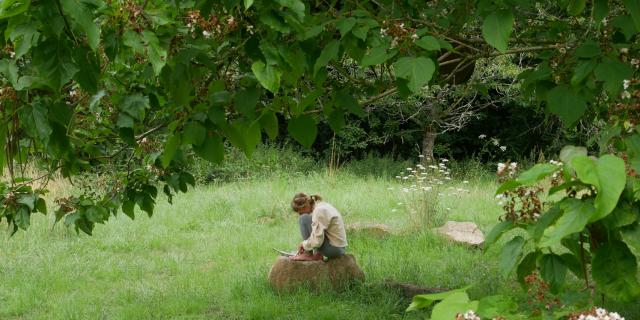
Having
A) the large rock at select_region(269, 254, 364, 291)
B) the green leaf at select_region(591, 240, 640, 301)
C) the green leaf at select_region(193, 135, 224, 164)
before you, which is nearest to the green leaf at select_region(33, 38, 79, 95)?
the green leaf at select_region(193, 135, 224, 164)

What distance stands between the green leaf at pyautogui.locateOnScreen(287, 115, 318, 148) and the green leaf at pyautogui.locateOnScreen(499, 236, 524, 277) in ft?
3.59

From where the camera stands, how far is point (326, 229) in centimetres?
611

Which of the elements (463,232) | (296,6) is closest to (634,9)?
(296,6)

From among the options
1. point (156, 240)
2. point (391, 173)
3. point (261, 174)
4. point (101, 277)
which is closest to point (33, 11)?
point (101, 277)

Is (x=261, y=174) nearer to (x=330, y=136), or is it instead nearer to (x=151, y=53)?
(x=330, y=136)

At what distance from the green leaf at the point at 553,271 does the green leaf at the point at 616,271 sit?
20 cm

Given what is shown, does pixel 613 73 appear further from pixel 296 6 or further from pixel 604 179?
pixel 604 179

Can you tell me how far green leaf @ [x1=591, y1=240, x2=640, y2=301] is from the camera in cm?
132

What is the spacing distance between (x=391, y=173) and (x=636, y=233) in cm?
1338

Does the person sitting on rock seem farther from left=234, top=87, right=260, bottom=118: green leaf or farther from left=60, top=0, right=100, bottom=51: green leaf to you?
left=60, top=0, right=100, bottom=51: green leaf

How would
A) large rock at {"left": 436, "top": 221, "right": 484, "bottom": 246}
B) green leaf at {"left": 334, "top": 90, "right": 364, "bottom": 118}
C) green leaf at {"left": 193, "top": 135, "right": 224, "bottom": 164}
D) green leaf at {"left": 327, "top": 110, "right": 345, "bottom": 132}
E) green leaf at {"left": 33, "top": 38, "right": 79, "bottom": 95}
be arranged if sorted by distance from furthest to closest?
large rock at {"left": 436, "top": 221, "right": 484, "bottom": 246}
green leaf at {"left": 327, "top": 110, "right": 345, "bottom": 132}
green leaf at {"left": 334, "top": 90, "right": 364, "bottom": 118}
green leaf at {"left": 193, "top": 135, "right": 224, "bottom": 164}
green leaf at {"left": 33, "top": 38, "right": 79, "bottom": 95}

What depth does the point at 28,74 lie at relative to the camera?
2377mm

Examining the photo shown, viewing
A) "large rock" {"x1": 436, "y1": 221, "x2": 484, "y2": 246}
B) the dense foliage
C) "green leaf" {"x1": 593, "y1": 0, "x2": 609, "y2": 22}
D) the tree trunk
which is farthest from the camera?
the tree trunk

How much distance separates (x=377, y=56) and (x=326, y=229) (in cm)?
404
